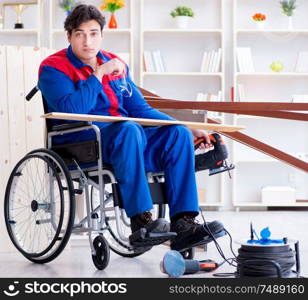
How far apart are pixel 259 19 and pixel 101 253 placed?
159 inches

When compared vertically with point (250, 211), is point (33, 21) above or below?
above

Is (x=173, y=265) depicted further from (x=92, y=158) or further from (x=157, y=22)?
(x=157, y=22)

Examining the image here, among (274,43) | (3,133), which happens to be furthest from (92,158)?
(274,43)

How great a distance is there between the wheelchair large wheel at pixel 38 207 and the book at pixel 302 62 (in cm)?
336

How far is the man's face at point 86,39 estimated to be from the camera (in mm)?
2986

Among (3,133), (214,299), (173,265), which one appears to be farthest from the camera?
(3,133)

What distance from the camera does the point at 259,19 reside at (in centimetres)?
638

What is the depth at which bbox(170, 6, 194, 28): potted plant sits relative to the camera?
639 cm

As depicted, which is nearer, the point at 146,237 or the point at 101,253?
the point at 146,237

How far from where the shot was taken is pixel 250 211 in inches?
246

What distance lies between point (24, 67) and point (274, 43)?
3.54m

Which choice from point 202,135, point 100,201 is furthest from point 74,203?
point 202,135

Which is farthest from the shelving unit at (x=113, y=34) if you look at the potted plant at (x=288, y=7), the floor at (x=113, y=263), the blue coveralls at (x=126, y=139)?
the blue coveralls at (x=126, y=139)

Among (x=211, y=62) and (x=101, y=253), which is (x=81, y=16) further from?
(x=211, y=62)
